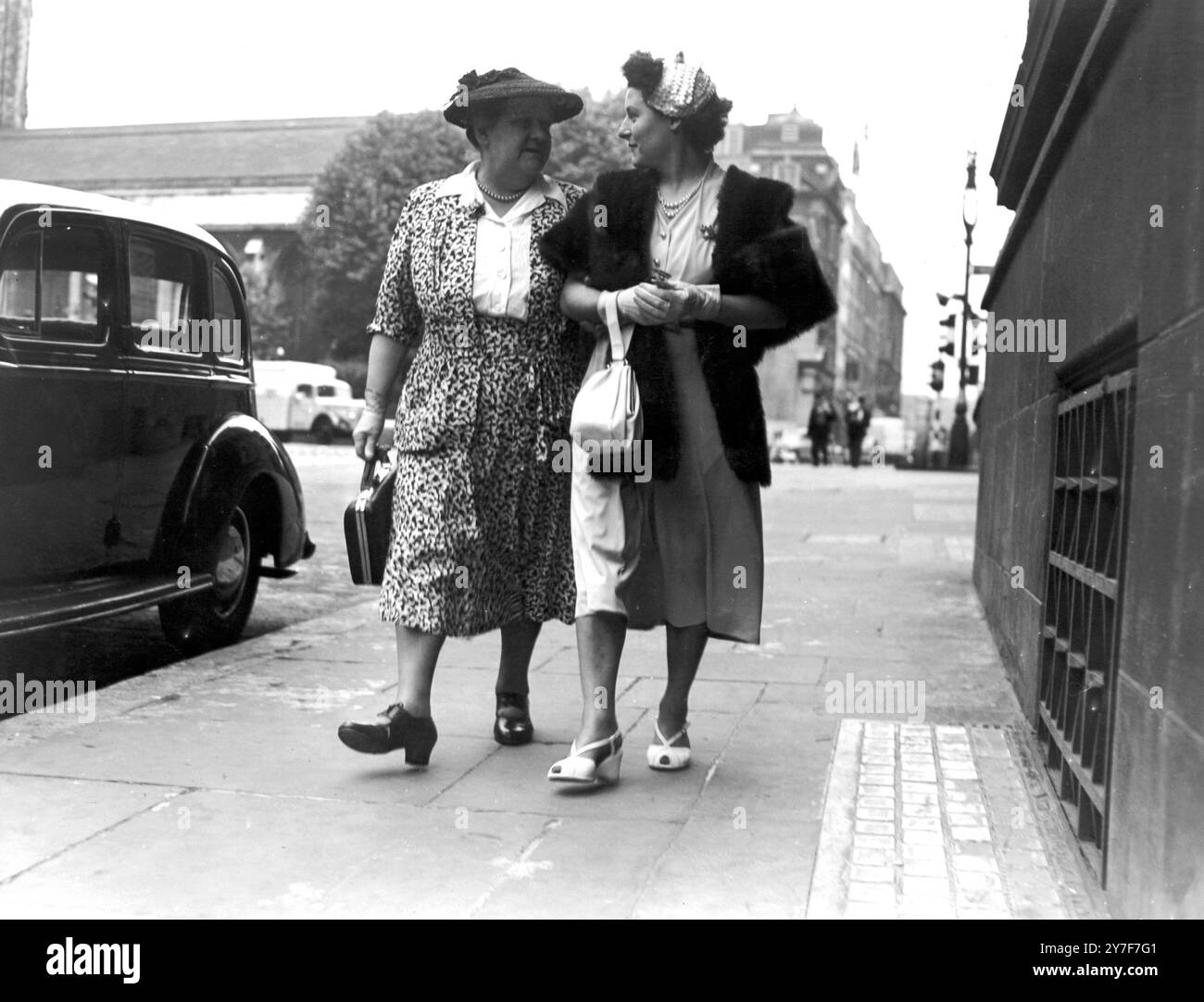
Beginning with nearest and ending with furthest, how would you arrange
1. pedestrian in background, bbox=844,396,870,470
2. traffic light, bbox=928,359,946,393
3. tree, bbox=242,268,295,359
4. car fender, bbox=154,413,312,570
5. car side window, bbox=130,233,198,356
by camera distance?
car side window, bbox=130,233,198,356, car fender, bbox=154,413,312,570, pedestrian in background, bbox=844,396,870,470, traffic light, bbox=928,359,946,393, tree, bbox=242,268,295,359

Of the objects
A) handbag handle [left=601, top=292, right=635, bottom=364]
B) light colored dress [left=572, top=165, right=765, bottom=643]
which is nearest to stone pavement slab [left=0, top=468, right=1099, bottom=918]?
light colored dress [left=572, top=165, right=765, bottom=643]

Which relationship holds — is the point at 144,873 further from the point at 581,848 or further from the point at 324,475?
the point at 324,475

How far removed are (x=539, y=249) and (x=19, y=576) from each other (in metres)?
2.45

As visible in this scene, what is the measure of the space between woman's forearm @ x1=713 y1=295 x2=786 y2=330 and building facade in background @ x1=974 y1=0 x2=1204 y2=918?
87 cm

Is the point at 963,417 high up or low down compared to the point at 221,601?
up

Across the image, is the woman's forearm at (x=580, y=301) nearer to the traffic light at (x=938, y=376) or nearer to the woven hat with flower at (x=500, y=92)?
the woven hat with flower at (x=500, y=92)

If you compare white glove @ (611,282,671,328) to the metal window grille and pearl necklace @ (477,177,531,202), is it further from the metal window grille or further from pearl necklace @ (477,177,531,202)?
the metal window grille

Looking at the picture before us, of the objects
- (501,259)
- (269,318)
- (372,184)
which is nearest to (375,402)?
(501,259)

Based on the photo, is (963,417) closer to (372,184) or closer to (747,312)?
(372,184)

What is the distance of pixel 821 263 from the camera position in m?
71.8

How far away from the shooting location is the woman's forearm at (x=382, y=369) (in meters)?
4.71

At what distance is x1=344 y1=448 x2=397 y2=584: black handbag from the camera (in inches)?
188

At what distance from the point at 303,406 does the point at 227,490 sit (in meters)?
38.1
